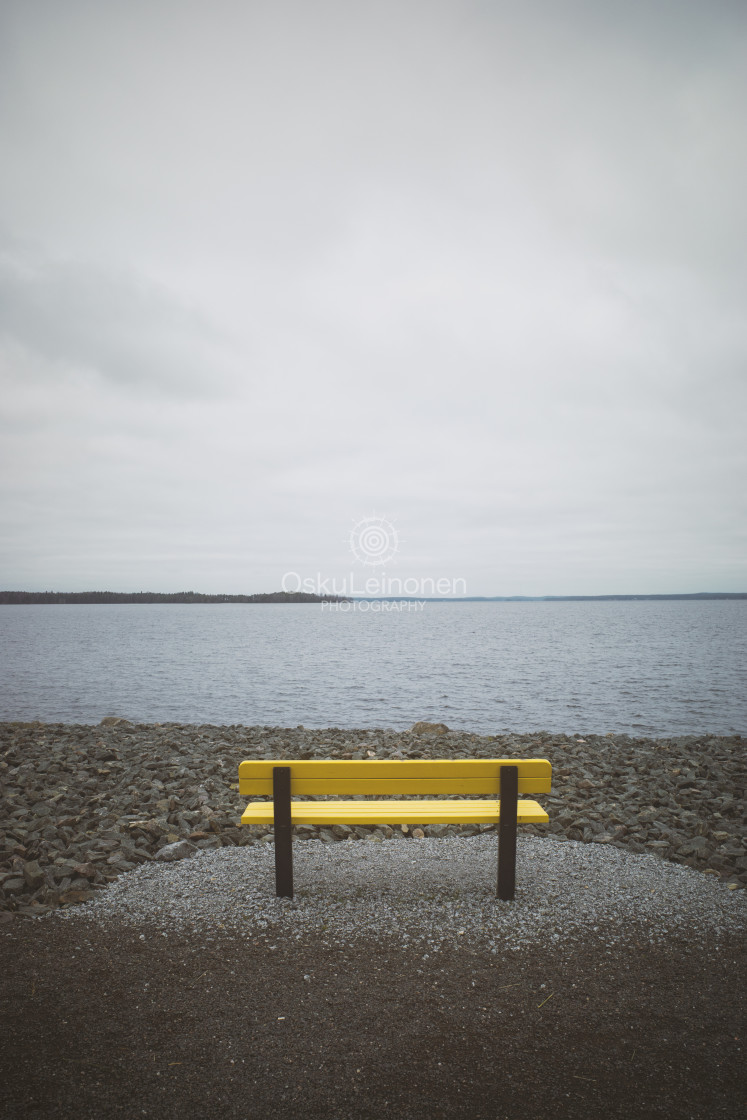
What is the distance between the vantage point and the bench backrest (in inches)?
191

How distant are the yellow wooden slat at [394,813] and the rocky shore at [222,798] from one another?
0.56ft

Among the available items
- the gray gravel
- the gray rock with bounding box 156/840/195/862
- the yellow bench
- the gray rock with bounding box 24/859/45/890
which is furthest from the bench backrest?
the gray rock with bounding box 24/859/45/890

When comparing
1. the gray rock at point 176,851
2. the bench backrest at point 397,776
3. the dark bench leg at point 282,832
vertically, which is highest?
the bench backrest at point 397,776

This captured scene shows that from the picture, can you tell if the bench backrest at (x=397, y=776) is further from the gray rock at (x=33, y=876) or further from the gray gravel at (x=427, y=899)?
the gray rock at (x=33, y=876)

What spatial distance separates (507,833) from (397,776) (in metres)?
1.04

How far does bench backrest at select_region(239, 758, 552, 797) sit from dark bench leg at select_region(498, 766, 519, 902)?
0.23 feet

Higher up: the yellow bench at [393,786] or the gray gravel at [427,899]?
the yellow bench at [393,786]

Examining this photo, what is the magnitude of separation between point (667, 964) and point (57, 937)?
435 cm

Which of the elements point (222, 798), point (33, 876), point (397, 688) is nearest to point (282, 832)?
point (33, 876)

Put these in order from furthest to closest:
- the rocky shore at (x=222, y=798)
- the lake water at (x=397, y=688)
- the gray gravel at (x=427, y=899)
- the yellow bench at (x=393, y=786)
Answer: the lake water at (x=397, y=688), the rocky shore at (x=222, y=798), the yellow bench at (x=393, y=786), the gray gravel at (x=427, y=899)

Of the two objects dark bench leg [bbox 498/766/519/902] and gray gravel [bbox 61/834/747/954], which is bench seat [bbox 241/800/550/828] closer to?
dark bench leg [bbox 498/766/519/902]

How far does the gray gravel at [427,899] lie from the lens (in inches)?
175

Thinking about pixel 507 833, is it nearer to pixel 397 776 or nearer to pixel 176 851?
pixel 397 776

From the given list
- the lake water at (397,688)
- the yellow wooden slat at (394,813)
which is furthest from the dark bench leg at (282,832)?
the lake water at (397,688)
